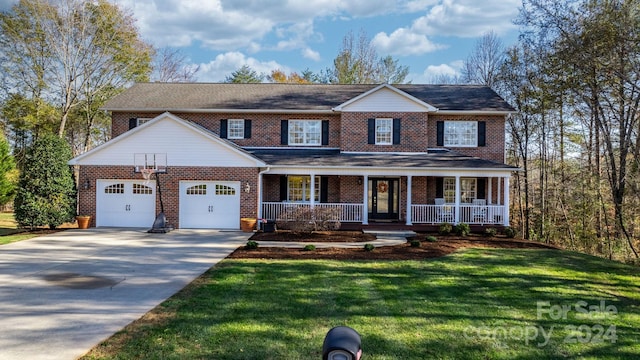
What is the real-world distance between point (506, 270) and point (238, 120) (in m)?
14.8

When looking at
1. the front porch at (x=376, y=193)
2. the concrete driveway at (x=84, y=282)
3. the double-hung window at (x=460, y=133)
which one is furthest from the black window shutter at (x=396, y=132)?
the concrete driveway at (x=84, y=282)

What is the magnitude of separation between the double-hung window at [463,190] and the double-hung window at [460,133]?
190 cm

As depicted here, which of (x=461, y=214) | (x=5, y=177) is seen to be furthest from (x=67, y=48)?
(x=461, y=214)

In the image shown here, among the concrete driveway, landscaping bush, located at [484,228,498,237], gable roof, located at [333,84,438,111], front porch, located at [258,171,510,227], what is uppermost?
gable roof, located at [333,84,438,111]

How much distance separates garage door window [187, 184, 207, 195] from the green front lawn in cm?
777

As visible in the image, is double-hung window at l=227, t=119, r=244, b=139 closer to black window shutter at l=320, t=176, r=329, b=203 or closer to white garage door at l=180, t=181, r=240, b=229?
white garage door at l=180, t=181, r=240, b=229

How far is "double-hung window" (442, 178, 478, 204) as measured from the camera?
1906 cm

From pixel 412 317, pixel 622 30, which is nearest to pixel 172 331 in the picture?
pixel 412 317

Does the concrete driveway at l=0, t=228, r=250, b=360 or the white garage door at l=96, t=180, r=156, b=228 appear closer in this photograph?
the concrete driveway at l=0, t=228, r=250, b=360

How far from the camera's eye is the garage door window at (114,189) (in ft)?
56.1

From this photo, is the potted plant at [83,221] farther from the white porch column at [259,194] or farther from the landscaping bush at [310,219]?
the landscaping bush at [310,219]

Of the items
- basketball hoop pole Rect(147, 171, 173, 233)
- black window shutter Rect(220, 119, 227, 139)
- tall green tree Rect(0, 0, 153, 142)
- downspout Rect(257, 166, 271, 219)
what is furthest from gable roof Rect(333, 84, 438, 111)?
tall green tree Rect(0, 0, 153, 142)

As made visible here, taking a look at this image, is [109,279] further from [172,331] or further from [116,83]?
[116,83]

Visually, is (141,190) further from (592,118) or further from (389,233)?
(592,118)
